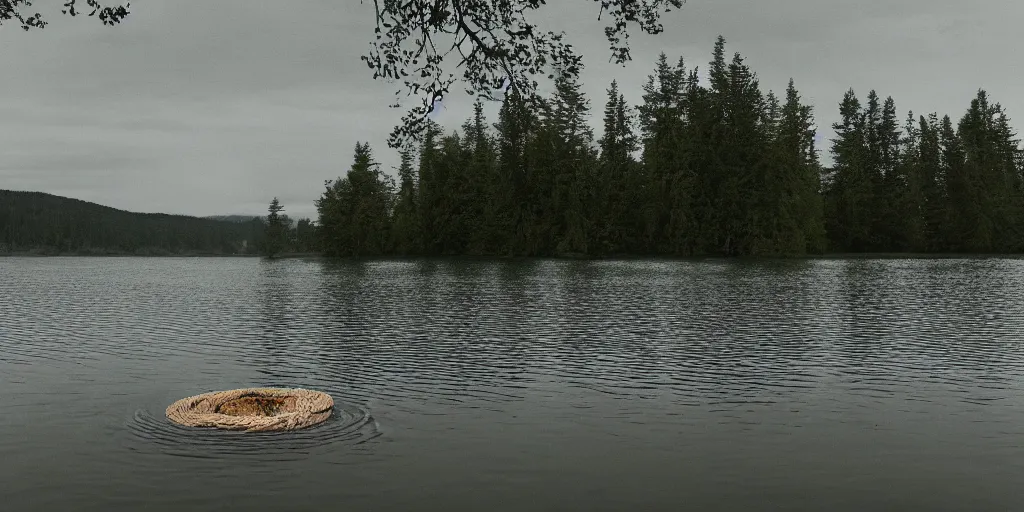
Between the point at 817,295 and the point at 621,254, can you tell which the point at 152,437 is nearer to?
the point at 817,295

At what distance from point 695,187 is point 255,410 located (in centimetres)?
9179

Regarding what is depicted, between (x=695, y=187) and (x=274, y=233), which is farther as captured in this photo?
(x=274, y=233)

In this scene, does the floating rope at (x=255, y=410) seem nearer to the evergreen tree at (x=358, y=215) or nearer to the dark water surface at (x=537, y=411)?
the dark water surface at (x=537, y=411)

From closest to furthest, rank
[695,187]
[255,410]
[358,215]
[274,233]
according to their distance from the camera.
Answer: [255,410], [695,187], [358,215], [274,233]

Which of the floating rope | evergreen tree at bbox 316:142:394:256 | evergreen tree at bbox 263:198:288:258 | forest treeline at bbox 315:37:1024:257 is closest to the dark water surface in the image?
the floating rope

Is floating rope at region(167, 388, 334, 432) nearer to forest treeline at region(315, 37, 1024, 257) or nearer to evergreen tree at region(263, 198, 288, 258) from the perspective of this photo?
forest treeline at region(315, 37, 1024, 257)

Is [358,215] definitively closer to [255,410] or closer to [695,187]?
[695,187]

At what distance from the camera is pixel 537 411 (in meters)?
14.6

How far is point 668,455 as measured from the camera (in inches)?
458

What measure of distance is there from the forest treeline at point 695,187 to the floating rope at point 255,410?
80292mm

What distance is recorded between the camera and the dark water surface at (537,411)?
33.2ft

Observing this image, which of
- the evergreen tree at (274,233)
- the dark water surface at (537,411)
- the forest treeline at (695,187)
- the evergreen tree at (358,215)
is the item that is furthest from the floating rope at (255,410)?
Result: the evergreen tree at (274,233)

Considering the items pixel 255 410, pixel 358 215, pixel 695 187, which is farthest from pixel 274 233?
pixel 255 410

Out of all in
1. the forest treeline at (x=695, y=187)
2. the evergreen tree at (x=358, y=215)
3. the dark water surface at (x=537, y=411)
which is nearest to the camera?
the dark water surface at (x=537, y=411)
